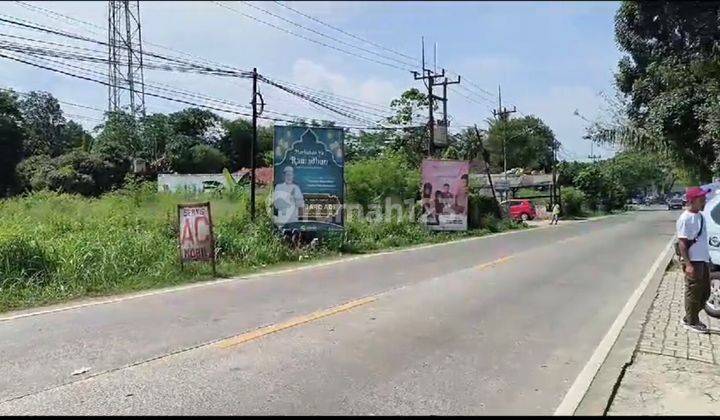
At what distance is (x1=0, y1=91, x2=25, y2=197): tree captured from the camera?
150 ft

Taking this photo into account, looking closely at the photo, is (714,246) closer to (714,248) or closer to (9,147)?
(714,248)

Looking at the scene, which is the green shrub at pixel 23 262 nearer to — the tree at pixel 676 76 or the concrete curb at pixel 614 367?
the concrete curb at pixel 614 367

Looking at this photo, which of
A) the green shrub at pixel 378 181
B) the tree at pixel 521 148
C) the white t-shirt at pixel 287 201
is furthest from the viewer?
the tree at pixel 521 148

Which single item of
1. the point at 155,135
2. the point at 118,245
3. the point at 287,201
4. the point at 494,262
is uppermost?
the point at 155,135

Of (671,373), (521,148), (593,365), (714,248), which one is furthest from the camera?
(521,148)

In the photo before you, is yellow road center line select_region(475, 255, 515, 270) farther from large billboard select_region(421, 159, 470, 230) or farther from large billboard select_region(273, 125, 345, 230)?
large billboard select_region(421, 159, 470, 230)

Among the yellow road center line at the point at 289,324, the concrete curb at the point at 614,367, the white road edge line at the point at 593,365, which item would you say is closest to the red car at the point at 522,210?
the white road edge line at the point at 593,365

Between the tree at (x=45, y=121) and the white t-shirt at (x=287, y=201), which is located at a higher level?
the tree at (x=45, y=121)

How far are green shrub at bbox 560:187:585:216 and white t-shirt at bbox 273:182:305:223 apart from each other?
45514 mm

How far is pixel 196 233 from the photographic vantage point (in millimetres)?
15109

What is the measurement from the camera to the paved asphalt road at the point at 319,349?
223 inches

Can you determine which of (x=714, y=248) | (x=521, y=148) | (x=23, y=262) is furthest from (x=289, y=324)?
(x=521, y=148)

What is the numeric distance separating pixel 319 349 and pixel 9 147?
A: 4687 centimetres

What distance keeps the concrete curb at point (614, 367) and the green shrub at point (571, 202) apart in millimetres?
52545
